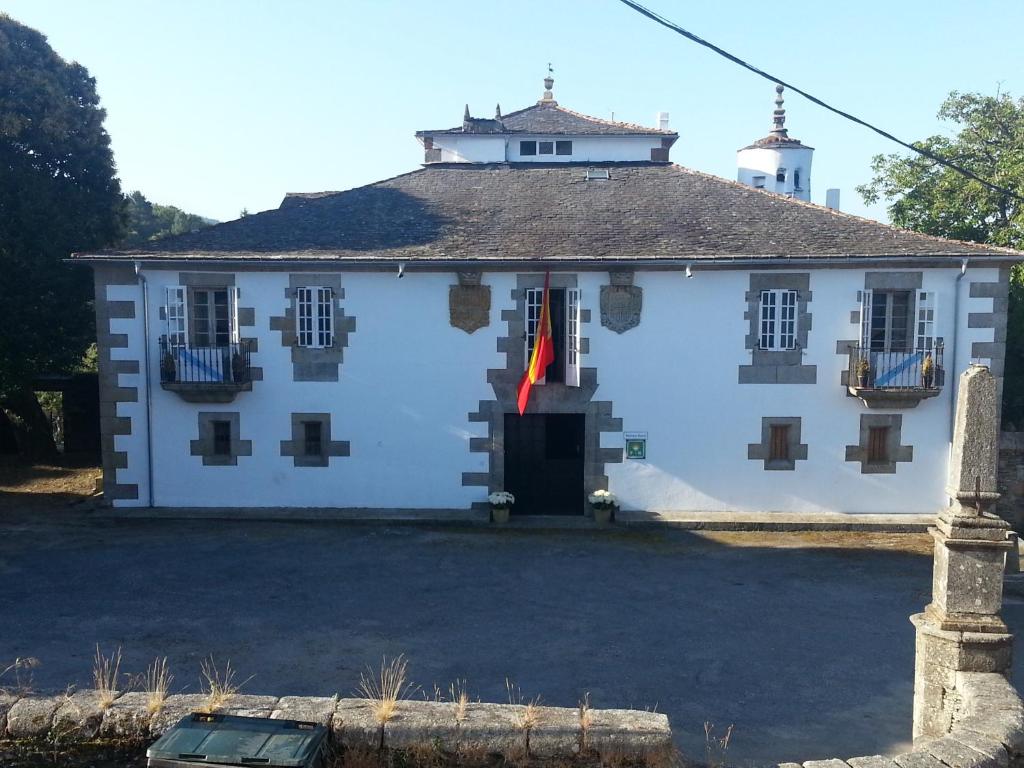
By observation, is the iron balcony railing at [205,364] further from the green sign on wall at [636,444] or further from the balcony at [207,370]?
the green sign on wall at [636,444]

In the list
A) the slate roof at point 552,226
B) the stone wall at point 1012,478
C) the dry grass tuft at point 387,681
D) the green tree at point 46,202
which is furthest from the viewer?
the green tree at point 46,202

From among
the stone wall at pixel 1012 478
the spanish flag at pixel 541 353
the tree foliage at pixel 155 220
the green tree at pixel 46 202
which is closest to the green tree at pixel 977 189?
the stone wall at pixel 1012 478

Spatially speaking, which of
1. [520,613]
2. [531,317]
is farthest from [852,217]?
[520,613]

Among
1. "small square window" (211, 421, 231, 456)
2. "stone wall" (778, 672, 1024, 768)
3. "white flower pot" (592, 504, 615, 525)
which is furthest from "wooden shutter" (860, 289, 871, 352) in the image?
"small square window" (211, 421, 231, 456)

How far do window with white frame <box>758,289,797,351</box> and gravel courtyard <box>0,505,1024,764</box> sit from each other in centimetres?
A: 351

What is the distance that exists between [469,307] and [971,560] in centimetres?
1030

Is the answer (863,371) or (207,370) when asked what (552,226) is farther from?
(207,370)

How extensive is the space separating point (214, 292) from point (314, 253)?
6.86ft

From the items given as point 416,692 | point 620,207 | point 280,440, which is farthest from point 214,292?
point 416,692

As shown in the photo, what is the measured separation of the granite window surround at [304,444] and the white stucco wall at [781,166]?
23.9 m

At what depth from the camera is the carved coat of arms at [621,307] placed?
15297 mm

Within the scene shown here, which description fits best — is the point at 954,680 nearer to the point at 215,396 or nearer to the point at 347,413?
the point at 347,413

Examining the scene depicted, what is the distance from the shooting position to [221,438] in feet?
51.9

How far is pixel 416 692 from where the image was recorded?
8.19 metres
